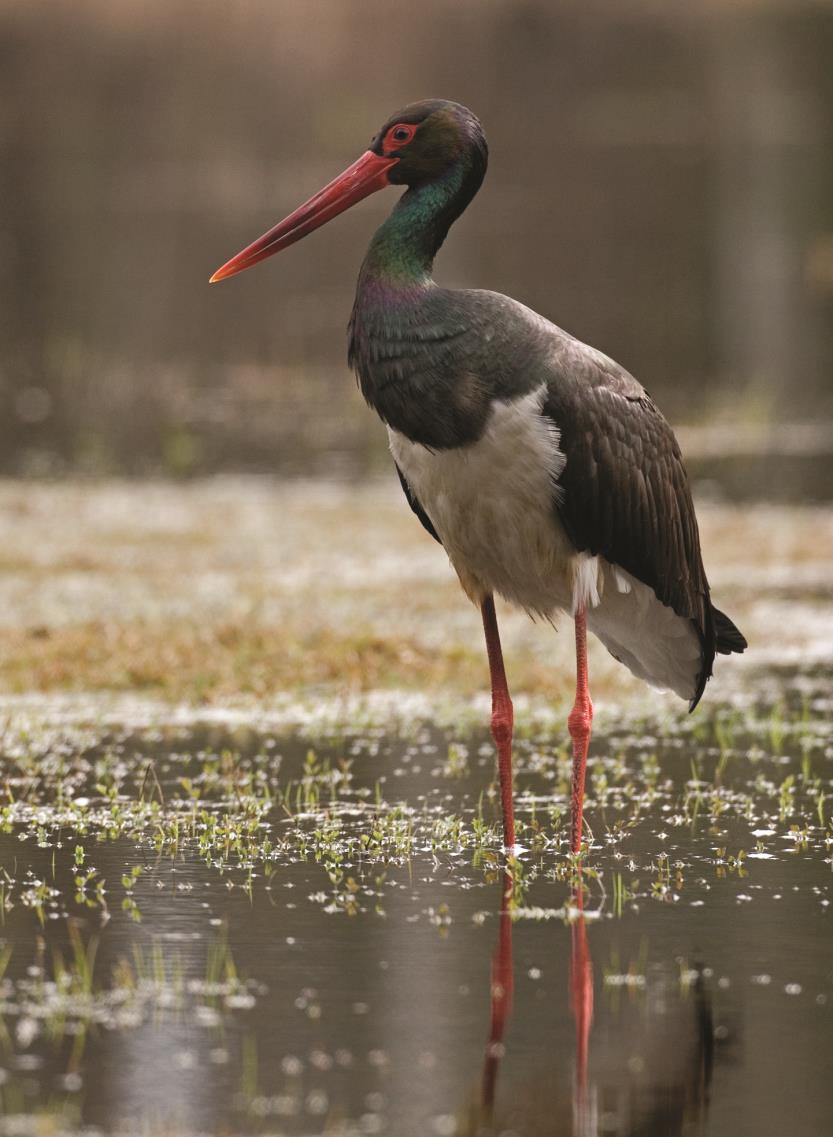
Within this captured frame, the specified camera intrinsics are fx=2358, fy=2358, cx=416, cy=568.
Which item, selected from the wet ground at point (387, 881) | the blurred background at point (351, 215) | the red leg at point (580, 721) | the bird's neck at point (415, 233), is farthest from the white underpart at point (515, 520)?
the blurred background at point (351, 215)

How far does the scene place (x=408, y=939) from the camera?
5.37 metres

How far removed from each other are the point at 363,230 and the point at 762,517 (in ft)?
64.3

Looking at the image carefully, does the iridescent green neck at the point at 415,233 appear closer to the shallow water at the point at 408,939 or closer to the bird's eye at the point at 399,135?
the bird's eye at the point at 399,135

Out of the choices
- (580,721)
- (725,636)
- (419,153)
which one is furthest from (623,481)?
(419,153)

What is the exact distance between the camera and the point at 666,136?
140 ft

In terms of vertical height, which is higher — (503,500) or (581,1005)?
(503,500)

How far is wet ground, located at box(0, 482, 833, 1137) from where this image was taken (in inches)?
171

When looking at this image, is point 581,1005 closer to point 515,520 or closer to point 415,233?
point 515,520

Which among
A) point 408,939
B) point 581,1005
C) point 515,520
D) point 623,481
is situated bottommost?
point 581,1005

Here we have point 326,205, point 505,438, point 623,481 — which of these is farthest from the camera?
point 326,205

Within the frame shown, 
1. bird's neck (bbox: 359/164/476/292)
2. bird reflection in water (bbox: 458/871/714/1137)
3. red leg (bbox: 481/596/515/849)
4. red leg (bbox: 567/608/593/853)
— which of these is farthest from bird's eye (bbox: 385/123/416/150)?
bird reflection in water (bbox: 458/871/714/1137)

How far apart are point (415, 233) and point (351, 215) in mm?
28564

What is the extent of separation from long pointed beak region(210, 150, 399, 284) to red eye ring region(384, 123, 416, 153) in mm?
41

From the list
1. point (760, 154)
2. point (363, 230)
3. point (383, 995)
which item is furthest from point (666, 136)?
point (383, 995)
